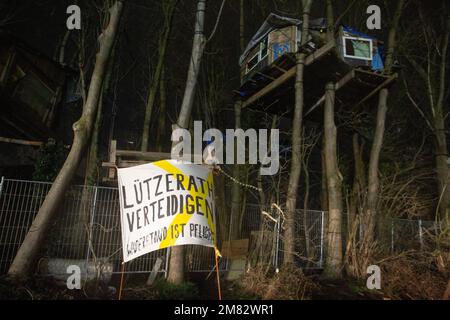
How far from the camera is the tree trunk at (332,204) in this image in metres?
8.47

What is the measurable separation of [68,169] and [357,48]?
9390mm

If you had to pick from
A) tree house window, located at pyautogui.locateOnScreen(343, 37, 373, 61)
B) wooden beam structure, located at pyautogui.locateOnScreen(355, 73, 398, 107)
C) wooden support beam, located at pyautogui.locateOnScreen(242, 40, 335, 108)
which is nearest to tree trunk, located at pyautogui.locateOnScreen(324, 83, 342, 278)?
tree house window, located at pyautogui.locateOnScreen(343, 37, 373, 61)

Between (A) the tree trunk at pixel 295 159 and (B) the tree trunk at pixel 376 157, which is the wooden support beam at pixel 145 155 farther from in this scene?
(B) the tree trunk at pixel 376 157

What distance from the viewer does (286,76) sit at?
34.7 ft

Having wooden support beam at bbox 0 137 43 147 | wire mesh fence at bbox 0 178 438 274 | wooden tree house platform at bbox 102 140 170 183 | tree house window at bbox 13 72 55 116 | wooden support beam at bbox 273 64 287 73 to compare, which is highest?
wooden support beam at bbox 273 64 287 73

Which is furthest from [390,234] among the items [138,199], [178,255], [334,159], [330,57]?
[138,199]

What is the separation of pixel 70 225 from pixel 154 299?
9.77ft

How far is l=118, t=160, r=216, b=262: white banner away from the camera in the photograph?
211 inches

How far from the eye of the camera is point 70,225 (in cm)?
772

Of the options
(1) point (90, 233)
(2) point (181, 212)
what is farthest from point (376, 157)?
(1) point (90, 233)

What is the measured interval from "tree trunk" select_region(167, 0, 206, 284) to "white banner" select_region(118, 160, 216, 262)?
4.75 feet

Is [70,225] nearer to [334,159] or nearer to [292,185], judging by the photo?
[292,185]

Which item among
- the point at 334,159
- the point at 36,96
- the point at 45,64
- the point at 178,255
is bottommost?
the point at 178,255

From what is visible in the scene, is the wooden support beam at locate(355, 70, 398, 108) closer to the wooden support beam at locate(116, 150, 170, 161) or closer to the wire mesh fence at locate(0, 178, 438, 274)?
the wire mesh fence at locate(0, 178, 438, 274)
